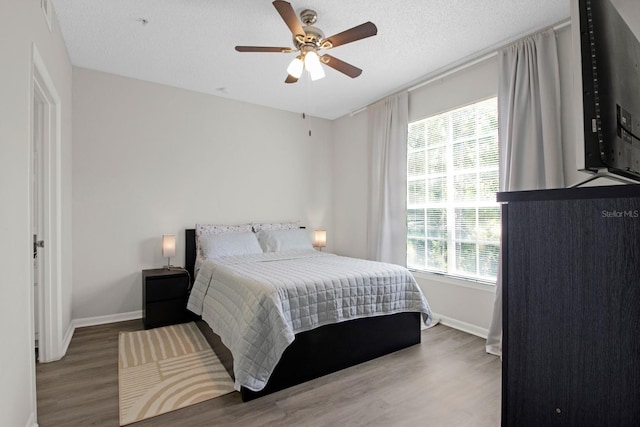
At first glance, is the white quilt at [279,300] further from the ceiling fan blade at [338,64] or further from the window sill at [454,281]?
the ceiling fan blade at [338,64]

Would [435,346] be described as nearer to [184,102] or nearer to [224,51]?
[224,51]

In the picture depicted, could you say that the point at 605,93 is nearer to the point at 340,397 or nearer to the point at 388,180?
the point at 340,397

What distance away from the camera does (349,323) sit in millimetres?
2516

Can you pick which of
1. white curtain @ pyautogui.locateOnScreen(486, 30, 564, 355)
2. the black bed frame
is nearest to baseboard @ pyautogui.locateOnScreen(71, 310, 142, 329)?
the black bed frame

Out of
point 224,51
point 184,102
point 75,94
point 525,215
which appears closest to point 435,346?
point 525,215

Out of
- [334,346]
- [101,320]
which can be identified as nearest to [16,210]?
[334,346]

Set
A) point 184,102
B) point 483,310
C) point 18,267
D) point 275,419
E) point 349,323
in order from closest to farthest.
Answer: point 18,267 < point 275,419 < point 349,323 < point 483,310 < point 184,102

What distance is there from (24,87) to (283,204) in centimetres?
328

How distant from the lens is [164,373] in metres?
2.40

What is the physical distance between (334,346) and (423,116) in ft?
8.88

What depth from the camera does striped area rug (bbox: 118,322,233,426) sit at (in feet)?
6.63

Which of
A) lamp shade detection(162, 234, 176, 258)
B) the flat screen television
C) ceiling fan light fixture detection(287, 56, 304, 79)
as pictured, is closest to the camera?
the flat screen television

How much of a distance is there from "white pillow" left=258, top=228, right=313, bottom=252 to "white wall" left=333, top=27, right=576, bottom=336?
935 millimetres

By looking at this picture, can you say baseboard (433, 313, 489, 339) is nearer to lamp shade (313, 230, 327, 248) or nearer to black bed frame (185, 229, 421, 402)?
black bed frame (185, 229, 421, 402)
